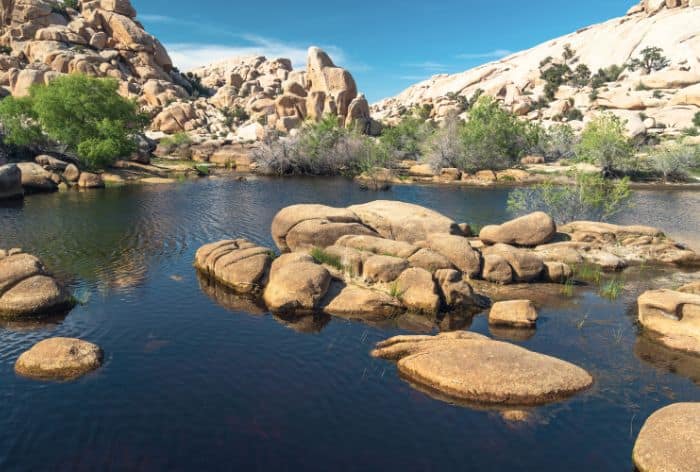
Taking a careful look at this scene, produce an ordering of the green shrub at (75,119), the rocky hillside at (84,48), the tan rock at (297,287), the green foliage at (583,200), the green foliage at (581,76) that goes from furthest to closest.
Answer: the green foliage at (581,76) < the rocky hillside at (84,48) < the green shrub at (75,119) < the green foliage at (583,200) < the tan rock at (297,287)

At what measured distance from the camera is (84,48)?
123 metres

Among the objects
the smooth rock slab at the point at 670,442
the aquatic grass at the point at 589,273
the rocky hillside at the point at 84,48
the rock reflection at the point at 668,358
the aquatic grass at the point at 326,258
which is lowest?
the rock reflection at the point at 668,358

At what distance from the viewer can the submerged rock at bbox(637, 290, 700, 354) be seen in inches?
685

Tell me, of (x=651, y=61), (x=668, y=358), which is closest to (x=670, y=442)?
(x=668, y=358)

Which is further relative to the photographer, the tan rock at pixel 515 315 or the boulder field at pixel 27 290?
the tan rock at pixel 515 315

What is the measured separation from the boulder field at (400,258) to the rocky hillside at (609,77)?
67.3 meters

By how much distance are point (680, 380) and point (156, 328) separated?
60.6 feet

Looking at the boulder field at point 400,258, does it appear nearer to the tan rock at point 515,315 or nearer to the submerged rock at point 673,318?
the tan rock at point 515,315

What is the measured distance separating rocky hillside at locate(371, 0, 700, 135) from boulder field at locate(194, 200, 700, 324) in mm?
67270

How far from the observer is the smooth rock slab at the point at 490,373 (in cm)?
1374

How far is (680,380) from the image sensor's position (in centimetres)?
1523

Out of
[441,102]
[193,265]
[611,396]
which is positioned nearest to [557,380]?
[611,396]

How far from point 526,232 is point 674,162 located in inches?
2084

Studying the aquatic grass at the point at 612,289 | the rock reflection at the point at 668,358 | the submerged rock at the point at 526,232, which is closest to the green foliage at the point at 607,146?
the submerged rock at the point at 526,232
